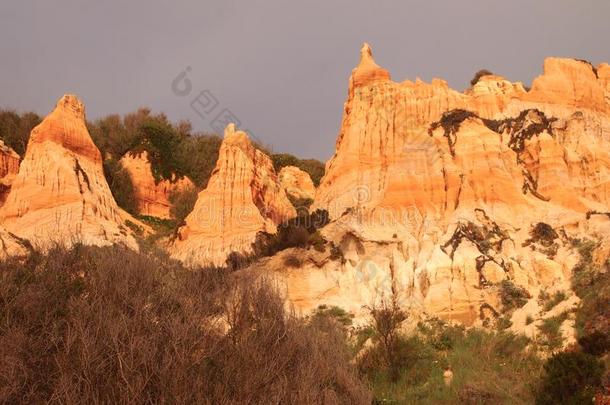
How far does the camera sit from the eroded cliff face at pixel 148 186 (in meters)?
44.3

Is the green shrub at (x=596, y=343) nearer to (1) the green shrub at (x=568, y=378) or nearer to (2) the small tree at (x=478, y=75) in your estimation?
(1) the green shrub at (x=568, y=378)

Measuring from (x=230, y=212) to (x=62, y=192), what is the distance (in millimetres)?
7764

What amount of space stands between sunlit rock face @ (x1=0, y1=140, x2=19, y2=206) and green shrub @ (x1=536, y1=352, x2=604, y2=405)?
2793cm

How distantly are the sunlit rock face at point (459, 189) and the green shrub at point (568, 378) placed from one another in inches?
244

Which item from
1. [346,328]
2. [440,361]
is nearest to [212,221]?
[346,328]

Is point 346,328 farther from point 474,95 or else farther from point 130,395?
point 474,95

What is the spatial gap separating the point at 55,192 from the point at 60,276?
1554cm

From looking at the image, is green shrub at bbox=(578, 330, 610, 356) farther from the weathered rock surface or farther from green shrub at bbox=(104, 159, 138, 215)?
the weathered rock surface

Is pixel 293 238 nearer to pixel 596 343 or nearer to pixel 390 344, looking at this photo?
pixel 390 344

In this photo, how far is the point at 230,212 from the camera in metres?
31.9

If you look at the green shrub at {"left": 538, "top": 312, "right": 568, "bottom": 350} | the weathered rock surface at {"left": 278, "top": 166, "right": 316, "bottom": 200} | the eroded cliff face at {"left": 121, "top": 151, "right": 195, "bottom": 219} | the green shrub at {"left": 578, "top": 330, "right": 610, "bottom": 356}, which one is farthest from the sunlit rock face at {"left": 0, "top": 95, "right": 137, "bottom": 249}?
the green shrub at {"left": 578, "top": 330, "right": 610, "bottom": 356}

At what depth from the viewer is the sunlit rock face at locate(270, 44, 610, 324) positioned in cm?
2450

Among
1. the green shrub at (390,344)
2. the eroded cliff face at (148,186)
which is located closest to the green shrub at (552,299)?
the green shrub at (390,344)

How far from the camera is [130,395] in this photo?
35.3ft
